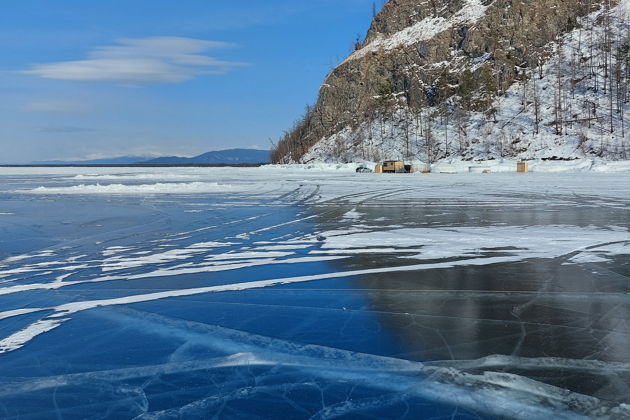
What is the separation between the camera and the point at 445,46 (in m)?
96.6

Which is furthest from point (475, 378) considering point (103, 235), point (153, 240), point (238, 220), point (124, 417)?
point (238, 220)

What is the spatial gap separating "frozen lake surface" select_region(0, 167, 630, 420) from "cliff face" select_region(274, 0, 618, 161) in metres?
72.6

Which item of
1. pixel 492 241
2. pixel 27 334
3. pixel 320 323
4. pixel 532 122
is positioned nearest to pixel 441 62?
pixel 532 122

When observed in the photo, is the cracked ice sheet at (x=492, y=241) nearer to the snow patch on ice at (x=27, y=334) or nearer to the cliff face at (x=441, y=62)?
the snow patch on ice at (x=27, y=334)

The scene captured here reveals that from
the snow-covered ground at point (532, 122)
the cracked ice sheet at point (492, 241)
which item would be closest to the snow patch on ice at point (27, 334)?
the cracked ice sheet at point (492, 241)

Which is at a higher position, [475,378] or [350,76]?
[350,76]

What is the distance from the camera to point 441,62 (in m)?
95.0

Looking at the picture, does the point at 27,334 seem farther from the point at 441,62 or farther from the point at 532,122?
the point at 441,62

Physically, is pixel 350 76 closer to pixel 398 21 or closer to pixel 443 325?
pixel 398 21

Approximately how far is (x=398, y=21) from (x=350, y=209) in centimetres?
10271

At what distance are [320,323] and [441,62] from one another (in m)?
95.8


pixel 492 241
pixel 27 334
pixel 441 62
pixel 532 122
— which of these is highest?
pixel 441 62

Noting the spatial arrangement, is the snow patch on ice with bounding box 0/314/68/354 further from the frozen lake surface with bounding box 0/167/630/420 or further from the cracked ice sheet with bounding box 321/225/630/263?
the cracked ice sheet with bounding box 321/225/630/263

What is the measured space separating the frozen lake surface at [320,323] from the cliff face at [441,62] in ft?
238
